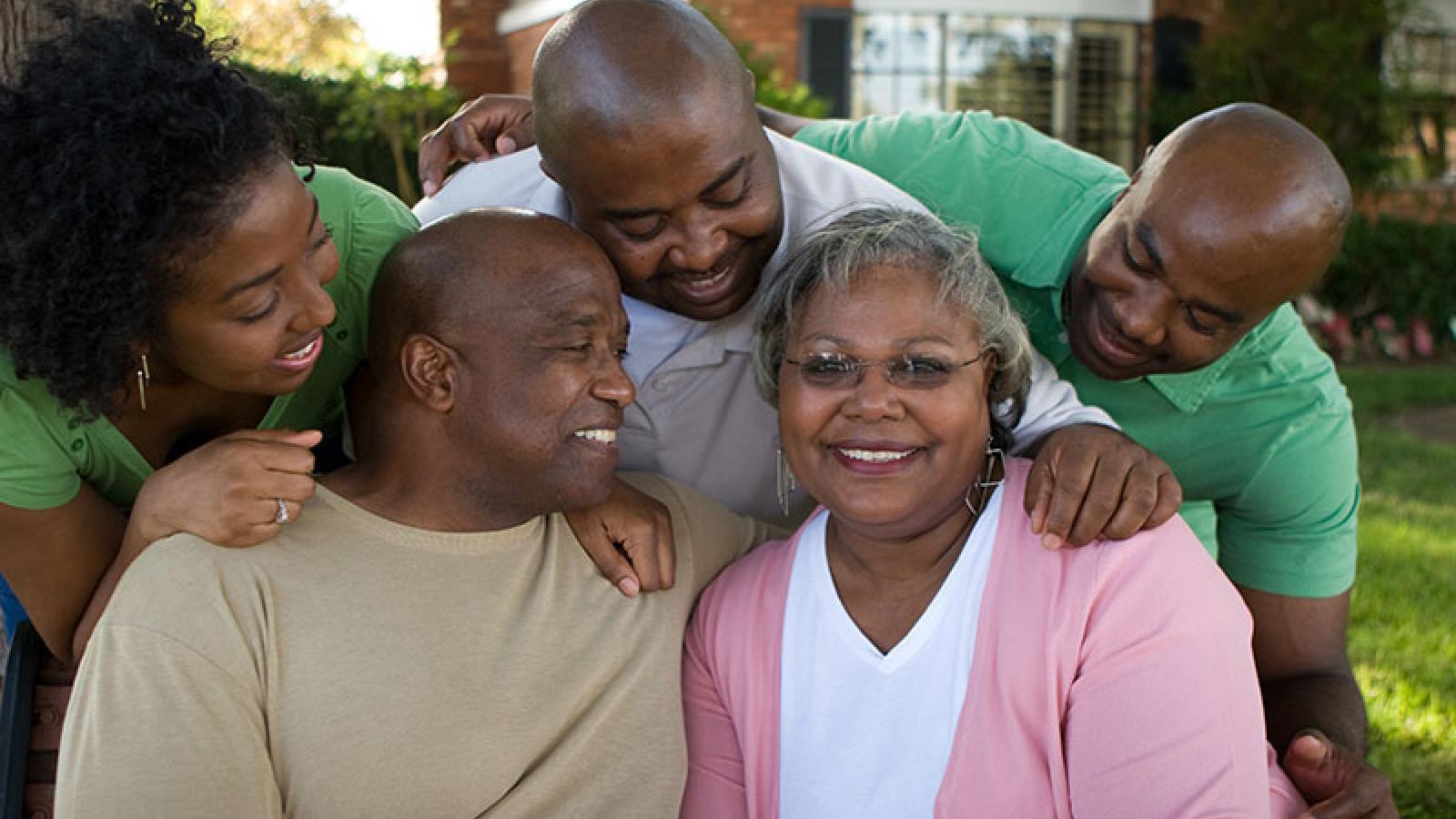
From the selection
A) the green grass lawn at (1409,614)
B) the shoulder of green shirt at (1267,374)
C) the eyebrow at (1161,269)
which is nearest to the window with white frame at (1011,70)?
the green grass lawn at (1409,614)

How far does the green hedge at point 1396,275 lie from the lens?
480 inches

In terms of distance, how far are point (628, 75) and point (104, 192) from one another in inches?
39.9

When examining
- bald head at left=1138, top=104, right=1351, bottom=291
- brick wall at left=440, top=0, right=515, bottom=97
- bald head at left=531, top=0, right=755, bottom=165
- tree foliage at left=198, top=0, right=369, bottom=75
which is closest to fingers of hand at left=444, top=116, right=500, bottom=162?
bald head at left=531, top=0, right=755, bottom=165

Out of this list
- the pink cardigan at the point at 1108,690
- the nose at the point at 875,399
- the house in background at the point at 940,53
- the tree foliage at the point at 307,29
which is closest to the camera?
the pink cardigan at the point at 1108,690

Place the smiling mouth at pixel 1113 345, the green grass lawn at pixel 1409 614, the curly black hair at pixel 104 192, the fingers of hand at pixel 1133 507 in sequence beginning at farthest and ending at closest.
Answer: the green grass lawn at pixel 1409 614
the smiling mouth at pixel 1113 345
the fingers of hand at pixel 1133 507
the curly black hair at pixel 104 192

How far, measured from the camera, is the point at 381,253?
2.95 m

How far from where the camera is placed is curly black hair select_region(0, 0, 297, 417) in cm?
228

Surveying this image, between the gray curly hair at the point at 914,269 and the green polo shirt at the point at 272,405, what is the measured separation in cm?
82

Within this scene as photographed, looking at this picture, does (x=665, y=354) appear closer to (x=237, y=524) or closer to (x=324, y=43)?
(x=237, y=524)

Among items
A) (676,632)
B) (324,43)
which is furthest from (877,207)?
(324,43)

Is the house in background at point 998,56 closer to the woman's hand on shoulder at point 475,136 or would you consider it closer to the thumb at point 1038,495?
the woman's hand on shoulder at point 475,136

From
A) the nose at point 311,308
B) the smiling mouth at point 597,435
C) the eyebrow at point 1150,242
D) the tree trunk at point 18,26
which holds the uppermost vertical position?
the tree trunk at point 18,26

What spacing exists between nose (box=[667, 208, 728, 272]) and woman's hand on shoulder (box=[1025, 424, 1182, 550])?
78cm

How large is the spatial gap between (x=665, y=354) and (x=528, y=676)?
36.1 inches
